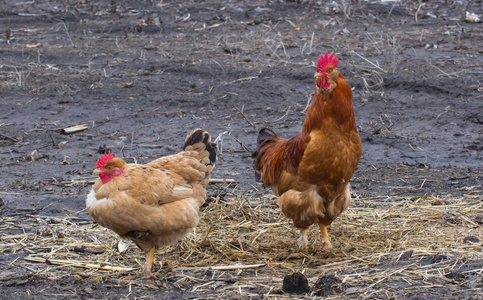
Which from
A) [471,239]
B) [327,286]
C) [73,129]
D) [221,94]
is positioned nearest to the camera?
[327,286]

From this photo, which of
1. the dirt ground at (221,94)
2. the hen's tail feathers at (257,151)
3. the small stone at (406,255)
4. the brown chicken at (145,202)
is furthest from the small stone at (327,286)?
the hen's tail feathers at (257,151)

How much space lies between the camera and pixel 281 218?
18.9ft

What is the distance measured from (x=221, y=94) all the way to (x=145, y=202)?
524 centimetres

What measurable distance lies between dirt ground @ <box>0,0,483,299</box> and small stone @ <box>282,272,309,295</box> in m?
0.18

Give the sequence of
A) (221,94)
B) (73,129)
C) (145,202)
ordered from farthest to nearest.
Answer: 1. (221,94)
2. (73,129)
3. (145,202)

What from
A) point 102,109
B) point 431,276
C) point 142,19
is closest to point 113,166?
point 431,276

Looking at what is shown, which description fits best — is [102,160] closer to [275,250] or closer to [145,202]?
[145,202]

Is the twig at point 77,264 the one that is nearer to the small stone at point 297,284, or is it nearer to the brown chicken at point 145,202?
the brown chicken at point 145,202

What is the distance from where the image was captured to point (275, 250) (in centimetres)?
500

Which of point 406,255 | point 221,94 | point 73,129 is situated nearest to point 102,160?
point 406,255

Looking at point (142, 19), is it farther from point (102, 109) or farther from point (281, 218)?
point (281, 218)

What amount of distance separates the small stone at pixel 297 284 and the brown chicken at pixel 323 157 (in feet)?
3.06

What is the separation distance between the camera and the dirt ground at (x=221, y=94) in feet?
20.1

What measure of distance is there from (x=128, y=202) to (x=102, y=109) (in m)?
5.05
